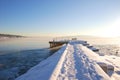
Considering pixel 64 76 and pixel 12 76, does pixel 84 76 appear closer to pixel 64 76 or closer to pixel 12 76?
pixel 64 76

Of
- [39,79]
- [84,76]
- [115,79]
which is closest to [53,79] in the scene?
[39,79]

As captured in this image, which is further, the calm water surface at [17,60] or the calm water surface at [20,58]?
the calm water surface at [20,58]

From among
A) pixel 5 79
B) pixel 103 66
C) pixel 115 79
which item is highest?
pixel 103 66

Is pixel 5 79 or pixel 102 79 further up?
pixel 102 79

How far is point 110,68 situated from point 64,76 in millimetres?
6085

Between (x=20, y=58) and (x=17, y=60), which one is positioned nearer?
(x=17, y=60)

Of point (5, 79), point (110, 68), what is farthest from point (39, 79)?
point (5, 79)

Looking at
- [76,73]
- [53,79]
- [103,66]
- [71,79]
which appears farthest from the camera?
[103,66]

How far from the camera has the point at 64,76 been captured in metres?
7.11

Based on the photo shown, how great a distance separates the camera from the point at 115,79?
1015cm

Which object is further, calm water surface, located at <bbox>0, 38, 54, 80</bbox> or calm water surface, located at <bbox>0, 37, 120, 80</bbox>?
calm water surface, located at <bbox>0, 37, 120, 80</bbox>

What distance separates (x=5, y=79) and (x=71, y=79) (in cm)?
927

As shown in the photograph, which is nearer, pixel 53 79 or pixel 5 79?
pixel 53 79

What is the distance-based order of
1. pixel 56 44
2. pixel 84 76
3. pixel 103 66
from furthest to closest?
pixel 56 44, pixel 103 66, pixel 84 76
